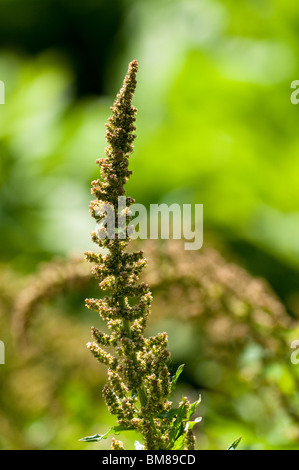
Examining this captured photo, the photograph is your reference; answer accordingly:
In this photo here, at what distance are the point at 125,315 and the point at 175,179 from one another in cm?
198

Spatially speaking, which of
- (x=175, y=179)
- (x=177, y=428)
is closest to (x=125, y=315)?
(x=177, y=428)

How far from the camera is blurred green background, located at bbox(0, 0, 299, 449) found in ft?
3.65

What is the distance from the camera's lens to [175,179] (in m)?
2.39

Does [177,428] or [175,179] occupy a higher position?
[175,179]

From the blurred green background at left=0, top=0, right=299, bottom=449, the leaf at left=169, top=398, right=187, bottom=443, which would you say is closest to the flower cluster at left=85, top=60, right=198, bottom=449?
the leaf at left=169, top=398, right=187, bottom=443

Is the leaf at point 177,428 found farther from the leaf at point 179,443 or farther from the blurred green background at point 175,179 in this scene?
the blurred green background at point 175,179

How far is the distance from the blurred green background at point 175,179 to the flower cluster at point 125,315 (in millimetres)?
370

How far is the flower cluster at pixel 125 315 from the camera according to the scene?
417mm

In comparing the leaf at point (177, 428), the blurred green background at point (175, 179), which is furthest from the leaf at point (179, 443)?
the blurred green background at point (175, 179)

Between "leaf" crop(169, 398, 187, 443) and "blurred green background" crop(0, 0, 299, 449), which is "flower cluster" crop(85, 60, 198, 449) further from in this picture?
"blurred green background" crop(0, 0, 299, 449)

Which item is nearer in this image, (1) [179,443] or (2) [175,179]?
(1) [179,443]

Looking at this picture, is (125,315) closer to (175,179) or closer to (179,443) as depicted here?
(179,443)
